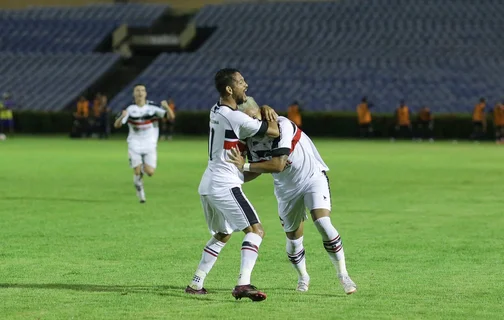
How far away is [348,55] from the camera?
191 ft

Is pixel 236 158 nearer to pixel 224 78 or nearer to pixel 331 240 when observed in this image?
pixel 224 78

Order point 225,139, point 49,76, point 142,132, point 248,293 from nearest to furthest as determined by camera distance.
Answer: point 248,293 < point 225,139 < point 142,132 < point 49,76

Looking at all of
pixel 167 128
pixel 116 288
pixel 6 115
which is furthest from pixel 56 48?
pixel 116 288

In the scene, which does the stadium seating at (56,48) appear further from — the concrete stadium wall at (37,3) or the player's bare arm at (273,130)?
the player's bare arm at (273,130)

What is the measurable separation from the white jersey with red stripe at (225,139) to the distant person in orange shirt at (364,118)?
3797 cm

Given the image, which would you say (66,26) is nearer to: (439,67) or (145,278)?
(439,67)

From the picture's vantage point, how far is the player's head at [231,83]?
900cm

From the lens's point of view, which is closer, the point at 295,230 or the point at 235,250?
the point at 295,230

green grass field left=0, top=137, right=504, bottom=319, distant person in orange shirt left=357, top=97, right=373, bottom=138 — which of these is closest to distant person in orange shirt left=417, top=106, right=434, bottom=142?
distant person in orange shirt left=357, top=97, right=373, bottom=138

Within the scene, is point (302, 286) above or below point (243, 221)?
below

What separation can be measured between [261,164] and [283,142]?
0.88 feet

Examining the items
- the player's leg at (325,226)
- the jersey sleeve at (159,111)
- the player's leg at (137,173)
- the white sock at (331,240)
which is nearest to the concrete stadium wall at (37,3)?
the jersey sleeve at (159,111)

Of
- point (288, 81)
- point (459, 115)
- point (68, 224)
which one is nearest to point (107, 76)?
point (288, 81)

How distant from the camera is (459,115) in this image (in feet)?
160
